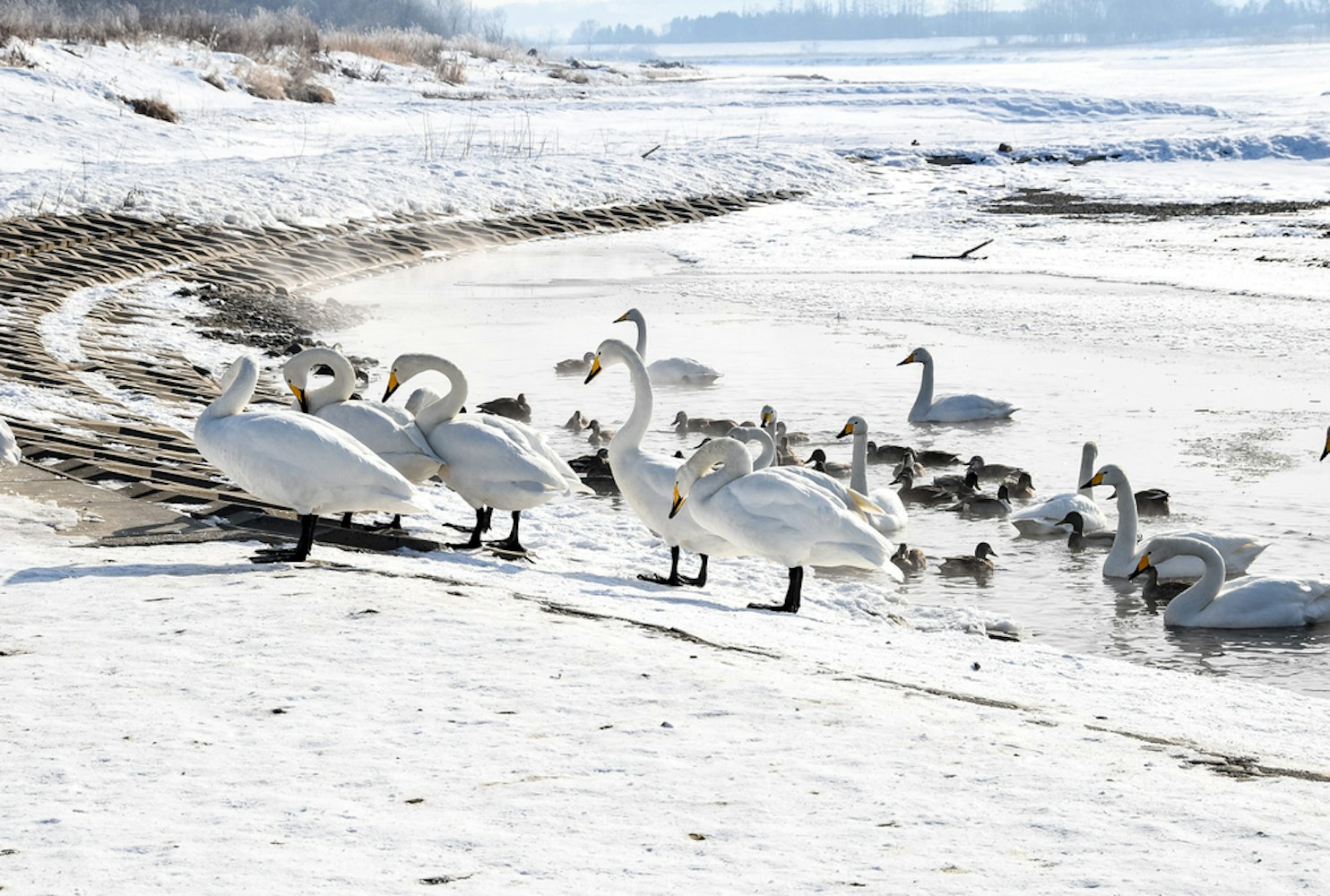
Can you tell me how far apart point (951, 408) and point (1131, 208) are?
65.5 ft

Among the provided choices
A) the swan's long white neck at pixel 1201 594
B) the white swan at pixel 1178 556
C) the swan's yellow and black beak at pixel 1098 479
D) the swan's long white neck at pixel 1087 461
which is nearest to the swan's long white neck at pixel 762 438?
the white swan at pixel 1178 556

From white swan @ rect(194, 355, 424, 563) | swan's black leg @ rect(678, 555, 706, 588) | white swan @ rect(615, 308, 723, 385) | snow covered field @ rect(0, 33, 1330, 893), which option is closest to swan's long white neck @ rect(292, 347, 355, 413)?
snow covered field @ rect(0, 33, 1330, 893)

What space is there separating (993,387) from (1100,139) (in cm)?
3507

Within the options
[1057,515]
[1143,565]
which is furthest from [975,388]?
[1143,565]

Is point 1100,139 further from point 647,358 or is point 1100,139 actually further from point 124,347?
point 124,347

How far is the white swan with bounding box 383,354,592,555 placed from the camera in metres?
7.80

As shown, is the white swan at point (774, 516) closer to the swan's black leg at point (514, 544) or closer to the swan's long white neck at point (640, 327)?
the swan's black leg at point (514, 544)

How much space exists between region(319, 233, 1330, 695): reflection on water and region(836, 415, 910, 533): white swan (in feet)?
0.79

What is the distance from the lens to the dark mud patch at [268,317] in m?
14.8

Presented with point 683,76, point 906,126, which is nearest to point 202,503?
point 906,126

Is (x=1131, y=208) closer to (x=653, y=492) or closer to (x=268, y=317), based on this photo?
(x=268, y=317)

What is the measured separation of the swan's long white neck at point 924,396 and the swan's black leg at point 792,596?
228 inches

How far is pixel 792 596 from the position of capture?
736 centimetres

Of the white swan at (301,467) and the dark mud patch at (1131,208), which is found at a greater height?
the dark mud patch at (1131,208)
